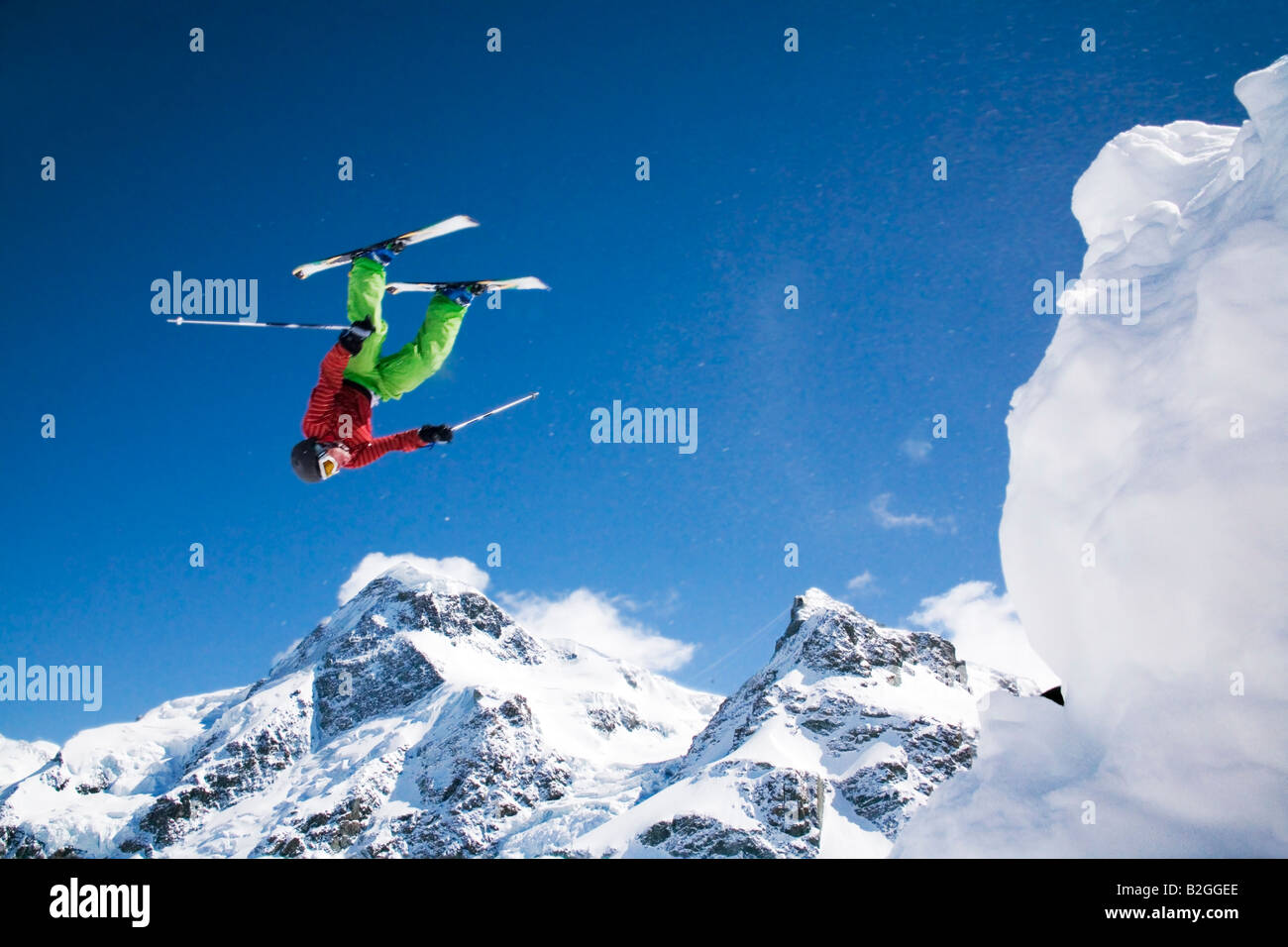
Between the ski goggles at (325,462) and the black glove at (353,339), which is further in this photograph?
the ski goggles at (325,462)

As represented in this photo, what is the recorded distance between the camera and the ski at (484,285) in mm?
9844

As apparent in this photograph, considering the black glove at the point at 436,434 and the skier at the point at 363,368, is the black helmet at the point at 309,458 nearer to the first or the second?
the skier at the point at 363,368

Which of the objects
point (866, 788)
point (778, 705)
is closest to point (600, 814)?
point (778, 705)

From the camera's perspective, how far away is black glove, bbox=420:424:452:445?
1070cm

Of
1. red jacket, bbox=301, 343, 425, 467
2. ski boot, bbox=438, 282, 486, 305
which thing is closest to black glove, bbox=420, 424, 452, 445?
red jacket, bbox=301, 343, 425, 467

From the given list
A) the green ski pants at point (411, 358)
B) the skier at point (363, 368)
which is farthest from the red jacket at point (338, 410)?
the green ski pants at point (411, 358)

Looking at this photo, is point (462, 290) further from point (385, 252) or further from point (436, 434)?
point (436, 434)

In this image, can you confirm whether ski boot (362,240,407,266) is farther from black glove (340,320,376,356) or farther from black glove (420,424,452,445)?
black glove (420,424,452,445)

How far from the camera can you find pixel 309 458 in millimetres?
9430

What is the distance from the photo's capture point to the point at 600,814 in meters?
179

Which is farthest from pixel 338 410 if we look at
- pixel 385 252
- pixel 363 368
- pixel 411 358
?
pixel 385 252

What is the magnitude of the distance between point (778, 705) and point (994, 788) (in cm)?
19258

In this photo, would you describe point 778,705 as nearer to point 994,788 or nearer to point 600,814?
point 600,814

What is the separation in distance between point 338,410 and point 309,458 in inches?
26.3
